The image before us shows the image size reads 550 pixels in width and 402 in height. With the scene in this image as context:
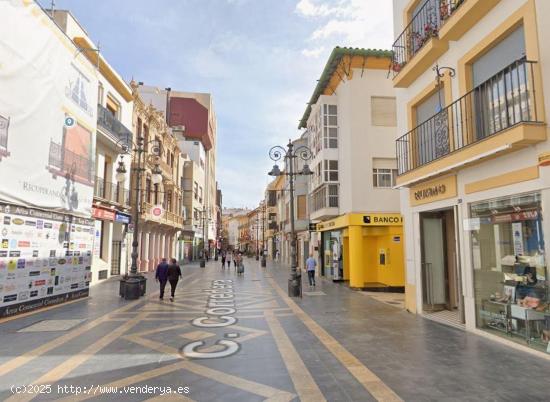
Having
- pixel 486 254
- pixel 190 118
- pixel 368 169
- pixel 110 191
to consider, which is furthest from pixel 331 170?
pixel 190 118

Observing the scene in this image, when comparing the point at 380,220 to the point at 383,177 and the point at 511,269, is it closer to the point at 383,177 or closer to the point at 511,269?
the point at 383,177

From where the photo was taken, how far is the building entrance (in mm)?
10508

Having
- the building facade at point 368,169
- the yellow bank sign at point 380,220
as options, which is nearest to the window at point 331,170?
the building facade at point 368,169

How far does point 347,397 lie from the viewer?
15.4 feet

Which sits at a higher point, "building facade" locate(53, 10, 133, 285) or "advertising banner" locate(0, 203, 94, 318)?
"building facade" locate(53, 10, 133, 285)

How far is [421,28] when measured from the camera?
10.6 meters

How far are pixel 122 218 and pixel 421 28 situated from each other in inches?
717

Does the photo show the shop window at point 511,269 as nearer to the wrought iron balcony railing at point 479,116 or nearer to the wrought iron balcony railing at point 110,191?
the wrought iron balcony railing at point 479,116

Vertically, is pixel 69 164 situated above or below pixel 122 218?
above

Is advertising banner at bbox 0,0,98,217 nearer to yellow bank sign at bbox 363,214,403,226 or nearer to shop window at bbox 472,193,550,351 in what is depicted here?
shop window at bbox 472,193,550,351

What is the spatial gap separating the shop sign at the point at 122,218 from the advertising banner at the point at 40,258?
6.52 meters

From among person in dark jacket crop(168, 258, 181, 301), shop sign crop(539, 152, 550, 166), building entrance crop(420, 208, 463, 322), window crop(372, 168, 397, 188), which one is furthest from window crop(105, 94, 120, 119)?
shop sign crop(539, 152, 550, 166)

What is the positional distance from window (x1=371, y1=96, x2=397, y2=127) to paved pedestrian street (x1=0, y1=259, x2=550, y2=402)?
35.6 feet

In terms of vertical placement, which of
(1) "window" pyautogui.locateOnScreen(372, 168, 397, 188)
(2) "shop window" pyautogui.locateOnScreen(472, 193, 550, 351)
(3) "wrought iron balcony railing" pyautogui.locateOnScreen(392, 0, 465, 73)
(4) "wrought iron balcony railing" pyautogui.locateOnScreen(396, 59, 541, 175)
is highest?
(3) "wrought iron balcony railing" pyautogui.locateOnScreen(392, 0, 465, 73)
